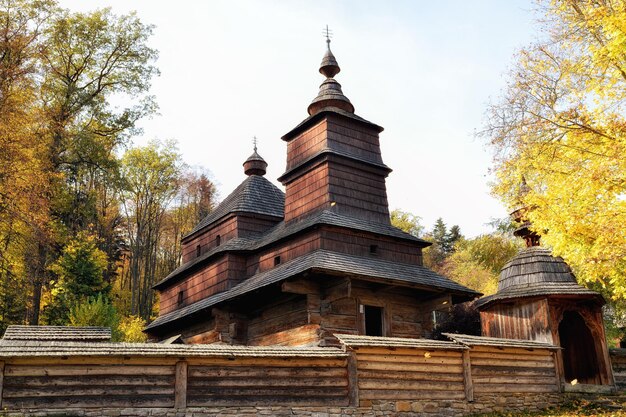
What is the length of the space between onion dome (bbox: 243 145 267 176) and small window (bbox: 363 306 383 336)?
10.5 metres

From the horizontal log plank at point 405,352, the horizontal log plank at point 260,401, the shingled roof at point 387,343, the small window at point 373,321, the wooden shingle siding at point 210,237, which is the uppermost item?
the wooden shingle siding at point 210,237

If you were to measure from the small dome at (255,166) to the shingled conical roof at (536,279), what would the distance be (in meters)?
12.8

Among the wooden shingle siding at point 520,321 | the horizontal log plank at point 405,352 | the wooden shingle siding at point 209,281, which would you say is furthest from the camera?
the wooden shingle siding at point 209,281

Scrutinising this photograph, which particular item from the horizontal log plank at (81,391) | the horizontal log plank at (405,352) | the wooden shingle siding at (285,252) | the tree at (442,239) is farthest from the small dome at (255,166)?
the tree at (442,239)

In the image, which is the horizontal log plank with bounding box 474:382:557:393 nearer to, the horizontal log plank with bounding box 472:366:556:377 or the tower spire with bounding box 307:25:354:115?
the horizontal log plank with bounding box 472:366:556:377

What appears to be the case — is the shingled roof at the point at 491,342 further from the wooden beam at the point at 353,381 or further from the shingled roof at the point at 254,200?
the shingled roof at the point at 254,200

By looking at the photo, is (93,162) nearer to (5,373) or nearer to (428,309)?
(428,309)

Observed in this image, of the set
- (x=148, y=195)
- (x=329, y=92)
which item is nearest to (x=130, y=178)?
(x=148, y=195)

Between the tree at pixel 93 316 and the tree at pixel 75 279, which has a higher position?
the tree at pixel 75 279

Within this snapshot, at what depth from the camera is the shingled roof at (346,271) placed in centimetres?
1872

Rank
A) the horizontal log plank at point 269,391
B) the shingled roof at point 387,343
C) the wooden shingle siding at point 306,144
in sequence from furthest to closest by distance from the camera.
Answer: the wooden shingle siding at point 306,144 < the shingled roof at point 387,343 < the horizontal log plank at point 269,391

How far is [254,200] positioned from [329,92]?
19.5 ft

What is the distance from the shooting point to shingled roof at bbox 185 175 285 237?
88.2 feet

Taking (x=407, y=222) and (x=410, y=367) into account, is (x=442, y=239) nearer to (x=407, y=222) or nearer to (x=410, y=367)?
(x=407, y=222)
